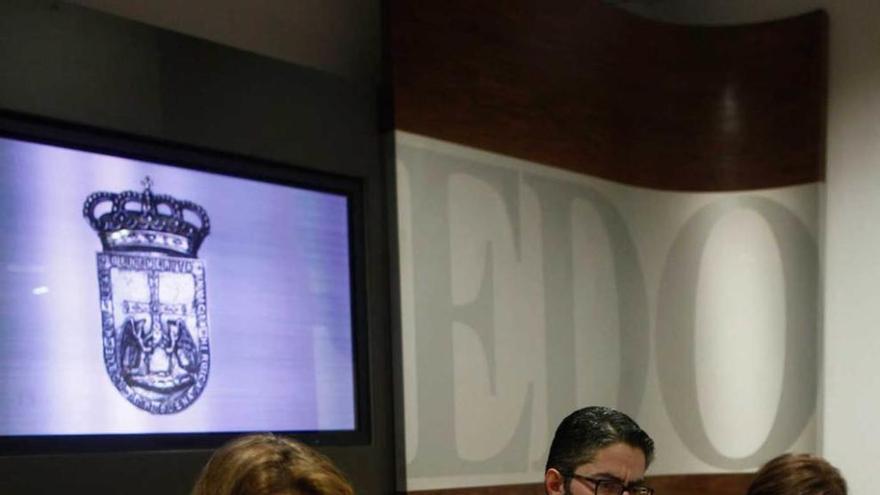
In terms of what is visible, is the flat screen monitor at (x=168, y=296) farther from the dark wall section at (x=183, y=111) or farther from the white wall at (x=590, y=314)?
the white wall at (x=590, y=314)

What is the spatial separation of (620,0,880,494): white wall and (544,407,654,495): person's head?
2.13 m

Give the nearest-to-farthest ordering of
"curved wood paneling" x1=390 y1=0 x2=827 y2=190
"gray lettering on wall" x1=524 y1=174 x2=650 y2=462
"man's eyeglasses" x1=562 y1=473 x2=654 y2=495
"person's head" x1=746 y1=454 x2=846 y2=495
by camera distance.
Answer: "man's eyeglasses" x1=562 y1=473 x2=654 y2=495, "person's head" x1=746 y1=454 x2=846 y2=495, "curved wood paneling" x1=390 y1=0 x2=827 y2=190, "gray lettering on wall" x1=524 y1=174 x2=650 y2=462

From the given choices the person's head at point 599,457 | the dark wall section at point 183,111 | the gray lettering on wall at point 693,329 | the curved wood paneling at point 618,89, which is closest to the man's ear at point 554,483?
the person's head at point 599,457

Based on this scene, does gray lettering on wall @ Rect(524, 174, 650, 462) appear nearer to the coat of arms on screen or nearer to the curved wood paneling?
the curved wood paneling

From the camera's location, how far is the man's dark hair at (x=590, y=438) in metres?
1.83

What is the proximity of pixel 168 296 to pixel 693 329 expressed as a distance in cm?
221

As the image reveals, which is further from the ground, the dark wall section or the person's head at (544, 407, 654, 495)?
the dark wall section

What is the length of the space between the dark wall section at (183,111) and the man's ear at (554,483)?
0.94m

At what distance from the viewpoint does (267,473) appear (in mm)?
1302

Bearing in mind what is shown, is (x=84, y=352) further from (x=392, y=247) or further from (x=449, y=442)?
(x=449, y=442)

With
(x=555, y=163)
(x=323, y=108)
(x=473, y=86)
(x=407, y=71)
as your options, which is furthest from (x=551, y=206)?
(x=323, y=108)

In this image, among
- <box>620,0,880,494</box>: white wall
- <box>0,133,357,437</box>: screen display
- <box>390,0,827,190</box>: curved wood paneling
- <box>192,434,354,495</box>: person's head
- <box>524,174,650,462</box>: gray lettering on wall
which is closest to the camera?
<box>192,434,354,495</box>: person's head

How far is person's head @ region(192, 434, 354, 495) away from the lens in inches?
50.9

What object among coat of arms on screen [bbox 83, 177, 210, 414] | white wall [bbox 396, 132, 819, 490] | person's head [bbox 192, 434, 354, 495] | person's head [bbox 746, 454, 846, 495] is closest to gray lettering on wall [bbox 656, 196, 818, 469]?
white wall [bbox 396, 132, 819, 490]
